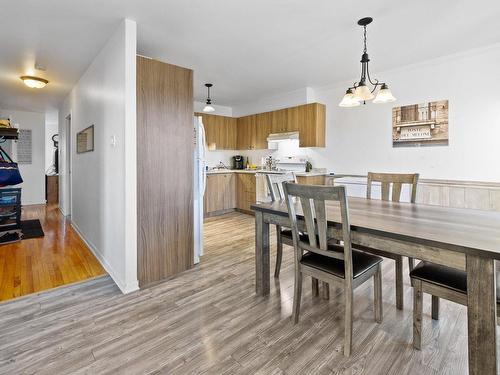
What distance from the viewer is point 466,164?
3471mm

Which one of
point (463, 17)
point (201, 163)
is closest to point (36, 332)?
point (201, 163)

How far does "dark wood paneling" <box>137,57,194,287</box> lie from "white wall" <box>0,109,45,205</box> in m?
5.95

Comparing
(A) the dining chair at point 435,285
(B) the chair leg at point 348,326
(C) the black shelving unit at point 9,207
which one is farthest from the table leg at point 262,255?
(C) the black shelving unit at point 9,207

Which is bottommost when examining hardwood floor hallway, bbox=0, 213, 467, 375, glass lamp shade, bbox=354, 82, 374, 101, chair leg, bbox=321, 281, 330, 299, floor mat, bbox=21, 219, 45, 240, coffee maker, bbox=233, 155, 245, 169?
hardwood floor hallway, bbox=0, 213, 467, 375

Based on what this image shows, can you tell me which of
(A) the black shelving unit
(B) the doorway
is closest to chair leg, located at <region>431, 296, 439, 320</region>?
(A) the black shelving unit

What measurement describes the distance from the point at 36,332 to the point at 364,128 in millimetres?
4661

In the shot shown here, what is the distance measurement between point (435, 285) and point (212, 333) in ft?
4.59

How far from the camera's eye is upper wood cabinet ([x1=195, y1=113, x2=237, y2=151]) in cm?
595

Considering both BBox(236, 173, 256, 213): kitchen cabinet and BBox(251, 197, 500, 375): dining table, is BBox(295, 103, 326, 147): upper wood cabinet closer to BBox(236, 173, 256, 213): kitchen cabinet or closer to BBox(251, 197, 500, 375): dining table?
BBox(236, 173, 256, 213): kitchen cabinet

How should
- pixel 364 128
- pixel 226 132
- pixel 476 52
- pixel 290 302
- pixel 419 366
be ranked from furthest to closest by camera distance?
pixel 226 132 < pixel 364 128 < pixel 476 52 < pixel 290 302 < pixel 419 366

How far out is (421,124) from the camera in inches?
150

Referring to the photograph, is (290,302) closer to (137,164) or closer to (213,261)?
(213,261)

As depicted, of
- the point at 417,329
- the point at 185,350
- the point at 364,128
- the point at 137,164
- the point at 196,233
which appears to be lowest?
the point at 185,350

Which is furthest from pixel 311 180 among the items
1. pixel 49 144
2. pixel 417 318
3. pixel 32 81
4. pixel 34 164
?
pixel 49 144
